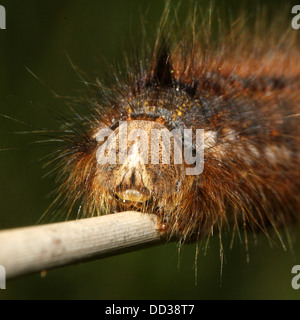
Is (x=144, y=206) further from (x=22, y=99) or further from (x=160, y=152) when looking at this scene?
(x=22, y=99)

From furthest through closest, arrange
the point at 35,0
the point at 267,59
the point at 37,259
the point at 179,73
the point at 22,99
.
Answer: the point at 35,0, the point at 22,99, the point at 267,59, the point at 179,73, the point at 37,259

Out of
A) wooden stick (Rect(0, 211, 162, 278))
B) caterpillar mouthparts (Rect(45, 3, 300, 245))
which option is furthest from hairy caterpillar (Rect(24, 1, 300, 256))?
wooden stick (Rect(0, 211, 162, 278))

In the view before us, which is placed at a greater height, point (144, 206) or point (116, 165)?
point (116, 165)

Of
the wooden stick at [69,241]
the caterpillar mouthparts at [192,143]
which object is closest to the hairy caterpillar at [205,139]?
the caterpillar mouthparts at [192,143]

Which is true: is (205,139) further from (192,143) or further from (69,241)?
(69,241)

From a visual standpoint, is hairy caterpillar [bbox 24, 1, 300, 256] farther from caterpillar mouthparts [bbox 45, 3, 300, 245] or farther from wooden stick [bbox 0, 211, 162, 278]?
wooden stick [bbox 0, 211, 162, 278]

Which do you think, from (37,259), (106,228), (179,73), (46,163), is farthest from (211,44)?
(37,259)

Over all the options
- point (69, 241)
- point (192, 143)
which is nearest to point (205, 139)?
point (192, 143)
